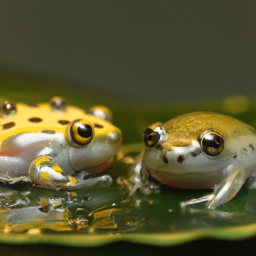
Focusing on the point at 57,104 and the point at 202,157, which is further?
the point at 57,104

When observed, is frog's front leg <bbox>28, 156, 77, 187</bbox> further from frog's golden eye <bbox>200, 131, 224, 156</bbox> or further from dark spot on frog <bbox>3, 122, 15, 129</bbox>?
frog's golden eye <bbox>200, 131, 224, 156</bbox>

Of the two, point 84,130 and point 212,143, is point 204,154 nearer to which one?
point 212,143

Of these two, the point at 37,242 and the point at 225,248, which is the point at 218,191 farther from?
the point at 37,242

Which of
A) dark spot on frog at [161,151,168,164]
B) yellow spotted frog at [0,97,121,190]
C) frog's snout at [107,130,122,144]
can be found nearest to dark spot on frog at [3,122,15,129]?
yellow spotted frog at [0,97,121,190]

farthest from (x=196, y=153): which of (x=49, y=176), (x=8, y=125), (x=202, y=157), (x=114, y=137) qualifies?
(x=8, y=125)

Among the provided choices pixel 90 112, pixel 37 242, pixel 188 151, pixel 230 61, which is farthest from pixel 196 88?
pixel 37 242

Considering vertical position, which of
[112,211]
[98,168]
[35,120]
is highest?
[35,120]
